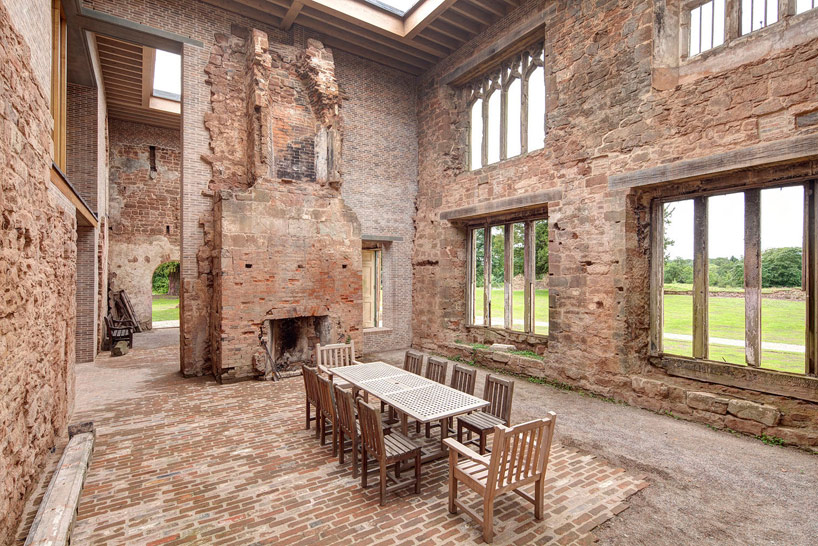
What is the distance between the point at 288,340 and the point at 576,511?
6.46m

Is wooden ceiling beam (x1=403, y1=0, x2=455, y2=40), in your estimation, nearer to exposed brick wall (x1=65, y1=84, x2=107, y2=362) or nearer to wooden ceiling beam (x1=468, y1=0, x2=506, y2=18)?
wooden ceiling beam (x1=468, y1=0, x2=506, y2=18)

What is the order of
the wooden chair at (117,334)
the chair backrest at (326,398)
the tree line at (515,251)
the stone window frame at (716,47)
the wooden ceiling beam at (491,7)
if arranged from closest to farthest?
the chair backrest at (326,398) < the stone window frame at (716,47) < the wooden ceiling beam at (491,7) < the tree line at (515,251) < the wooden chair at (117,334)

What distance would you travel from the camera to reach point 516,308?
9.02 metres

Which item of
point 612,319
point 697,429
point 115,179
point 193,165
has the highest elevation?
point 115,179

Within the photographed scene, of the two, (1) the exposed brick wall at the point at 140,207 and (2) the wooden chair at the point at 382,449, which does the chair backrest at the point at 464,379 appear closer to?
(2) the wooden chair at the point at 382,449

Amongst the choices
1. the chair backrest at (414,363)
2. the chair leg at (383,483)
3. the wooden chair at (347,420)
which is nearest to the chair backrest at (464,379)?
the chair backrest at (414,363)

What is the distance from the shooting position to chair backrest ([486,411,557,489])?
302 centimetres

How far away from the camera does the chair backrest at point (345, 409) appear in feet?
13.1

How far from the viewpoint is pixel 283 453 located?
181 inches

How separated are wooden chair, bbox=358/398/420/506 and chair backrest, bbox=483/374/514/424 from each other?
116 centimetres

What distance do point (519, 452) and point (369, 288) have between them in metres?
8.33

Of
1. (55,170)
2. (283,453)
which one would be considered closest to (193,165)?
(55,170)

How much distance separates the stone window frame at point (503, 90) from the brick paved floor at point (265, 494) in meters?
6.37

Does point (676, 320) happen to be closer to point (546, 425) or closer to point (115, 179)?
point (546, 425)
